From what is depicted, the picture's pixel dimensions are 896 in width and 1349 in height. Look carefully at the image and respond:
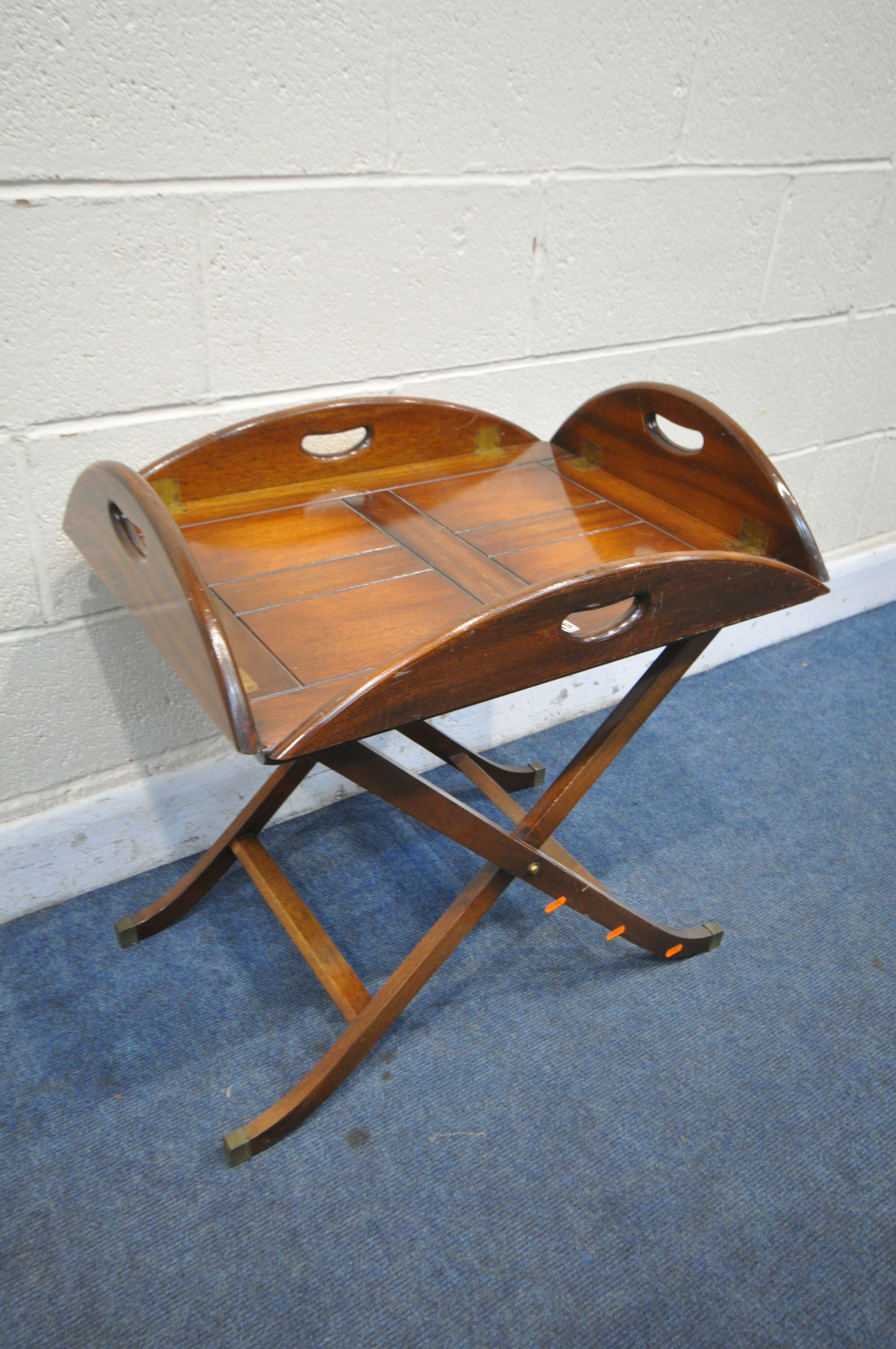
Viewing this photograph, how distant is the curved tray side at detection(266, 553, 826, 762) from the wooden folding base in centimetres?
12

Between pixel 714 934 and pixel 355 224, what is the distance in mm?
1212

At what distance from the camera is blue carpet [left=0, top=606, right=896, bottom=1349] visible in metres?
1.16

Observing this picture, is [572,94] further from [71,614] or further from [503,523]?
[71,614]

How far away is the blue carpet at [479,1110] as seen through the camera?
1161 mm

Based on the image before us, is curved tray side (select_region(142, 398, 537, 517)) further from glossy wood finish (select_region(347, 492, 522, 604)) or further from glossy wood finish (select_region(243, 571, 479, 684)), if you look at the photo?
glossy wood finish (select_region(243, 571, 479, 684))

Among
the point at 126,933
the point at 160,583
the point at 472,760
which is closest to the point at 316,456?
the point at 160,583

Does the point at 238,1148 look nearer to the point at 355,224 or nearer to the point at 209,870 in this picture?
the point at 209,870

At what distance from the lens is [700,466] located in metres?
1.32

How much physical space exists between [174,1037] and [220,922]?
221 mm

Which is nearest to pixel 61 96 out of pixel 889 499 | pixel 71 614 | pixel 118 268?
pixel 118 268

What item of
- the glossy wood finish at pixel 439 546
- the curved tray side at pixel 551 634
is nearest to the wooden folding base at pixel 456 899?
the curved tray side at pixel 551 634

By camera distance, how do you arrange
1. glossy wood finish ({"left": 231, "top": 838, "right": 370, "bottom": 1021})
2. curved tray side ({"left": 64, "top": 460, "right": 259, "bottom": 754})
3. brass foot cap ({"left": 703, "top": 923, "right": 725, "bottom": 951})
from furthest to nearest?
1. brass foot cap ({"left": 703, "top": 923, "right": 725, "bottom": 951})
2. glossy wood finish ({"left": 231, "top": 838, "right": 370, "bottom": 1021})
3. curved tray side ({"left": 64, "top": 460, "right": 259, "bottom": 754})

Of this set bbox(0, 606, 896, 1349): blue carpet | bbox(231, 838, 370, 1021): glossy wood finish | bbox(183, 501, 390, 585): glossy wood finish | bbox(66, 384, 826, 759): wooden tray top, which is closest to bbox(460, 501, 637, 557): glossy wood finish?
bbox(66, 384, 826, 759): wooden tray top

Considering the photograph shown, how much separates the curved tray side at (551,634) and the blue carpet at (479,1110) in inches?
26.3
